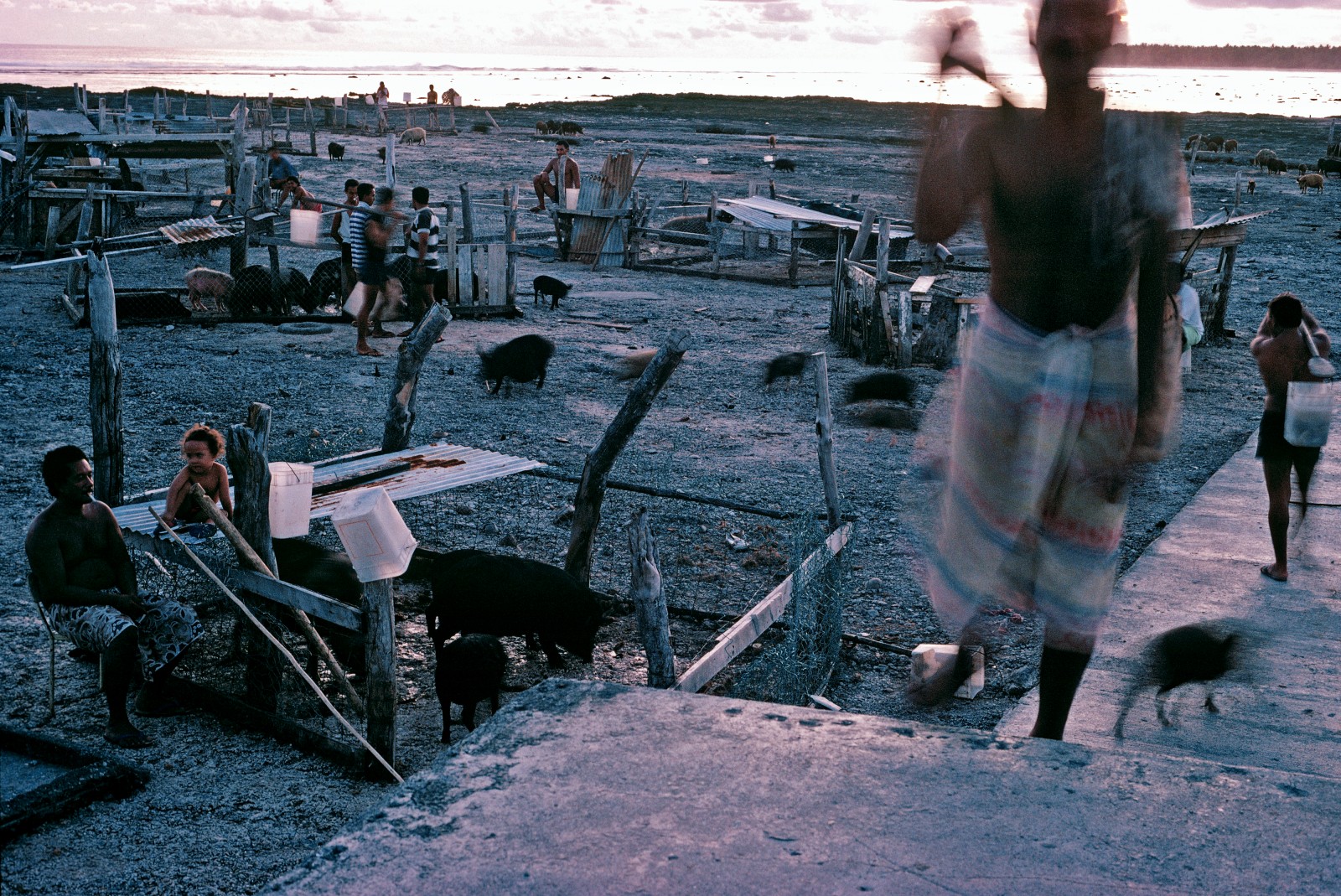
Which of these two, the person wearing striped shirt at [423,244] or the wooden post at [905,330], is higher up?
the person wearing striped shirt at [423,244]

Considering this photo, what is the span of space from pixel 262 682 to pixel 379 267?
9.92 metres

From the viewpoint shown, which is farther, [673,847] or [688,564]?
[688,564]

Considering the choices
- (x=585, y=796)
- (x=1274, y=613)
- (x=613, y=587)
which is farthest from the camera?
(x=613, y=587)

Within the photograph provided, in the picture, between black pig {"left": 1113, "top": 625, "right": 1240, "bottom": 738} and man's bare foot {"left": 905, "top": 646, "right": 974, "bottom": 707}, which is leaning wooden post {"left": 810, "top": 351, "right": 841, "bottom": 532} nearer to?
black pig {"left": 1113, "top": 625, "right": 1240, "bottom": 738}

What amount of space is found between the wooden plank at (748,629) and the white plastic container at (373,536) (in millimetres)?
1232

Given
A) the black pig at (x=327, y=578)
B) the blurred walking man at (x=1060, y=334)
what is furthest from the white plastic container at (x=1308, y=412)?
the black pig at (x=327, y=578)

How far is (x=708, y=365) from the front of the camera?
1480 cm

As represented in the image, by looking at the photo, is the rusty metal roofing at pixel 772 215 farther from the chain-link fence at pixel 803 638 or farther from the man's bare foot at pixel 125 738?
the man's bare foot at pixel 125 738

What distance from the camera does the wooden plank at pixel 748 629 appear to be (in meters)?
4.47

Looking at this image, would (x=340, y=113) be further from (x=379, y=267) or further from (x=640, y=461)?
(x=640, y=461)

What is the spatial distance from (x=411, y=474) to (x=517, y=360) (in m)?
5.87

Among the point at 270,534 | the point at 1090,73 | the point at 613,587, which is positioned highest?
the point at 1090,73

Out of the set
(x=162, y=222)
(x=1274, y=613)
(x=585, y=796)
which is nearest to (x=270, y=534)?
(x=585, y=796)

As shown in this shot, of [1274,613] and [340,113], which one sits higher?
[340,113]
